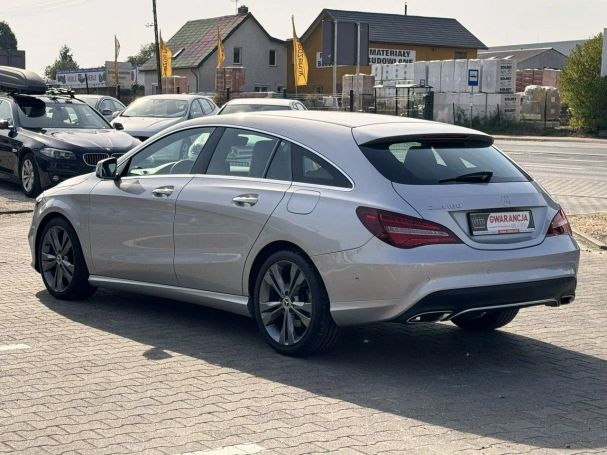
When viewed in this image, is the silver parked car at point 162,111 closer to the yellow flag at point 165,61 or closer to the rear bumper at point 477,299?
the rear bumper at point 477,299

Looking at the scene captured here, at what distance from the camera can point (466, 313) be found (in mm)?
6430

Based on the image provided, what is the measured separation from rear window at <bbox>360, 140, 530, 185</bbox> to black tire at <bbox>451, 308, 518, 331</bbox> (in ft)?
3.57

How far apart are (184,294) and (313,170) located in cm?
137

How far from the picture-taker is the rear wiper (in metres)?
6.71

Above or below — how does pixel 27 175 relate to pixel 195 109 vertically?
below

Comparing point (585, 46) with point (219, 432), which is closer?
point (219, 432)

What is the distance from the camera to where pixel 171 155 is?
8023 millimetres

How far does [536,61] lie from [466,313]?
297ft

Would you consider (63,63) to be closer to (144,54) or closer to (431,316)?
(144,54)

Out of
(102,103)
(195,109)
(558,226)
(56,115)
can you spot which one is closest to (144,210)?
(558,226)

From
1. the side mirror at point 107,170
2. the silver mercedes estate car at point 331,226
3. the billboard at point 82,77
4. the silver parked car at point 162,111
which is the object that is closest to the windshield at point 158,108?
the silver parked car at point 162,111

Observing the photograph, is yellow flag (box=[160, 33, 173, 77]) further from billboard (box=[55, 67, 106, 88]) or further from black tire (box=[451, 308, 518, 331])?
black tire (box=[451, 308, 518, 331])

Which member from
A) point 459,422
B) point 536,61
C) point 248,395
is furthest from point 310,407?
point 536,61

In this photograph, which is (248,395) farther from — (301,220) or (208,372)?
(301,220)
